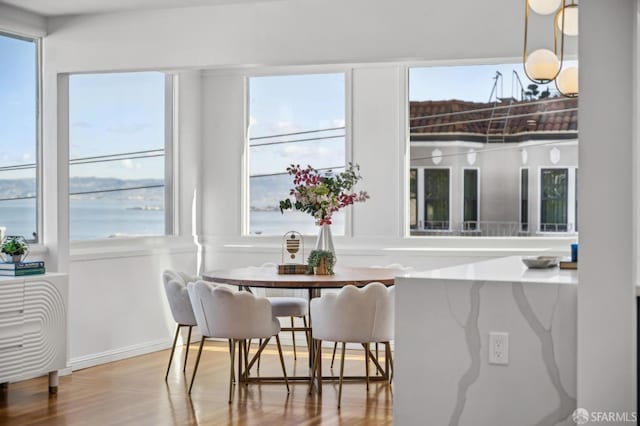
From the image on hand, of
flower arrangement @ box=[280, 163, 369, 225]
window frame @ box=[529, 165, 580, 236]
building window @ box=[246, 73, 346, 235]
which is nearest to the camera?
flower arrangement @ box=[280, 163, 369, 225]

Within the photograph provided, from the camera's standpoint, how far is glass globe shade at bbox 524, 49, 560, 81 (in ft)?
13.5

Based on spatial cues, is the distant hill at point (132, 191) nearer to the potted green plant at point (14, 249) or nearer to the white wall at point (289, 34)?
the potted green plant at point (14, 249)

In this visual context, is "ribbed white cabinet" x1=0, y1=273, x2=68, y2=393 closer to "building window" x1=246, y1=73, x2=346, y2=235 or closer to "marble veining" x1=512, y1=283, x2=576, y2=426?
"building window" x1=246, y1=73, x2=346, y2=235

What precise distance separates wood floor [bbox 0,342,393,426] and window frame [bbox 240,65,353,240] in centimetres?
169

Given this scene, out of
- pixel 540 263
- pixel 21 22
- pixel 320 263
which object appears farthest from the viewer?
pixel 21 22

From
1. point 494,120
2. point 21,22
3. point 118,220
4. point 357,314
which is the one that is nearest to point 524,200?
point 494,120

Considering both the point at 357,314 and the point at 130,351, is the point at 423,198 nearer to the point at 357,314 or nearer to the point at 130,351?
the point at 357,314

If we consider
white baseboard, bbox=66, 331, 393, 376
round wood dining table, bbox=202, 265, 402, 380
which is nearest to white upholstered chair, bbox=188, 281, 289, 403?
round wood dining table, bbox=202, 265, 402, 380

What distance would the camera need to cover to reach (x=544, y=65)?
4129 millimetres

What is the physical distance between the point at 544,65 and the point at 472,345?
1.50 meters

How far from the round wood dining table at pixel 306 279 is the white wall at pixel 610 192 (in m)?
2.83

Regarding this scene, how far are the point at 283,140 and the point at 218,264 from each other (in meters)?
1.32

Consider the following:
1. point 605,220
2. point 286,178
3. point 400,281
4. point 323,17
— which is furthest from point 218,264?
point 605,220

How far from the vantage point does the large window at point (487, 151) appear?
24.6 feet
